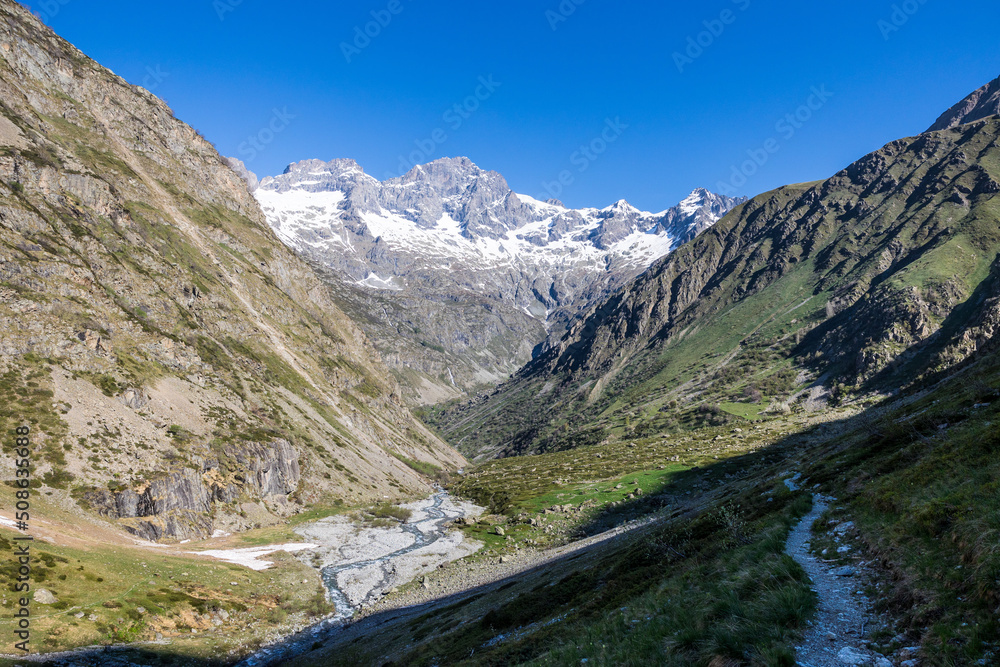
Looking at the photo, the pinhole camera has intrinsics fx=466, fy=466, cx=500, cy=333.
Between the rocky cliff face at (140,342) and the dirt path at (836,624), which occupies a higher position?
the rocky cliff face at (140,342)

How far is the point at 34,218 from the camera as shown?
101 metres

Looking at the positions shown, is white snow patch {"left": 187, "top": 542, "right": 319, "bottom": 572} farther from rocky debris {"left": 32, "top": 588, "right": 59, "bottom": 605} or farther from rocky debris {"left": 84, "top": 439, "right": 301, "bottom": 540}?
rocky debris {"left": 32, "top": 588, "right": 59, "bottom": 605}

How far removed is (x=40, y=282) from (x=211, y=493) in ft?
169

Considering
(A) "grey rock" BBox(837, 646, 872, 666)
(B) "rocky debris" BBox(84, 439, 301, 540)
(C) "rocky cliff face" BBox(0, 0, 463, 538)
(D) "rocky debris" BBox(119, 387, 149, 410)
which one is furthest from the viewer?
(D) "rocky debris" BBox(119, 387, 149, 410)

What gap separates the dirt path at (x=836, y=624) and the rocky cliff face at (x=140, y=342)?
88.0m

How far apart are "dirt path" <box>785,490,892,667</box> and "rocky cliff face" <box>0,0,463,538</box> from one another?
88.0 meters

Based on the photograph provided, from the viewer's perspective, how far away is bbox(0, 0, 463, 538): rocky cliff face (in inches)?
2987

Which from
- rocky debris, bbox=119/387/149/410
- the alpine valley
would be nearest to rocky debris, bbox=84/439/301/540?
the alpine valley

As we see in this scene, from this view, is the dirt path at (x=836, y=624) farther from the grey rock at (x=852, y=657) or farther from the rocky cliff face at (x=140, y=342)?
the rocky cliff face at (x=140, y=342)

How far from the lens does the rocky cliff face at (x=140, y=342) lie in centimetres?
7588

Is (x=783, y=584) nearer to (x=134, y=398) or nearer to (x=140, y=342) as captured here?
(x=134, y=398)

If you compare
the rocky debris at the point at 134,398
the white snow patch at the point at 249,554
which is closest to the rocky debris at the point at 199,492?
the white snow patch at the point at 249,554

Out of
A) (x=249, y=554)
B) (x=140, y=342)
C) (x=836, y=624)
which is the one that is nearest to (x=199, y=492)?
(x=249, y=554)

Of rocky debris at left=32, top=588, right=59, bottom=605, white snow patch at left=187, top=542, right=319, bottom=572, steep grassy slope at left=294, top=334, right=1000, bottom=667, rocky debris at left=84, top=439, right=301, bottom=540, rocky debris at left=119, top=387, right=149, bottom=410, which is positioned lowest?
white snow patch at left=187, top=542, right=319, bottom=572
